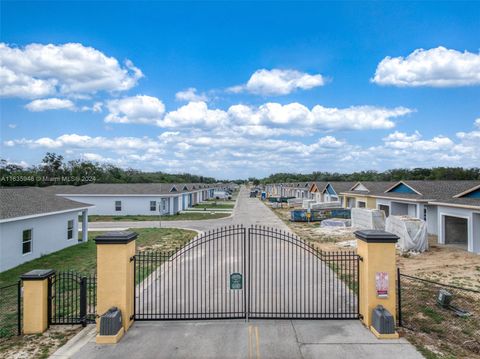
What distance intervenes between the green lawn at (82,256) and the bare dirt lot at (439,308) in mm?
10823

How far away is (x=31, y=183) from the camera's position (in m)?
67.5

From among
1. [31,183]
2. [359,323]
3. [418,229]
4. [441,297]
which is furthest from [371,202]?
[31,183]

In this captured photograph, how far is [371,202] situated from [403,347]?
28500mm

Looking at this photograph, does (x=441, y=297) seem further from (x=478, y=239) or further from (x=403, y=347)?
(x=478, y=239)

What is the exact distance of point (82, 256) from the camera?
59.9 feet

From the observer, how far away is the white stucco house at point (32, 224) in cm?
1564

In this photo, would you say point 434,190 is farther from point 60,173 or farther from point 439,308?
point 60,173

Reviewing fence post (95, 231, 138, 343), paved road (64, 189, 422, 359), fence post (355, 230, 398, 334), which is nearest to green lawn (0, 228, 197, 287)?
fence post (95, 231, 138, 343)

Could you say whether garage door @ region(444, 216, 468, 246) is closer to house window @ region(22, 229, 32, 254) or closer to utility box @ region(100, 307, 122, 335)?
utility box @ region(100, 307, 122, 335)

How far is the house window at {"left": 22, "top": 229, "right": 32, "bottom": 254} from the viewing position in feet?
55.6

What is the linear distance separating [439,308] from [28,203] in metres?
20.3

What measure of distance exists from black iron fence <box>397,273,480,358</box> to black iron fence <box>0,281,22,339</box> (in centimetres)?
949

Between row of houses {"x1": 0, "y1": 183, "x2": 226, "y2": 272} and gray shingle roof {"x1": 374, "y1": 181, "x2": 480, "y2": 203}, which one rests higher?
gray shingle roof {"x1": 374, "y1": 181, "x2": 480, "y2": 203}

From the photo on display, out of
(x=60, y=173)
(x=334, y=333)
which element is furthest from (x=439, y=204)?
(x=60, y=173)
